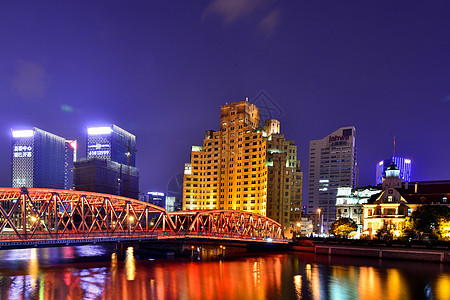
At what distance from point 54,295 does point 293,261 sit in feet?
181

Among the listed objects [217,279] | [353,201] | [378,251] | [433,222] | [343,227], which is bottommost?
[378,251]

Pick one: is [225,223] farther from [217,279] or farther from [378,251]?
[378,251]

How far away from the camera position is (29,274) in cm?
5938

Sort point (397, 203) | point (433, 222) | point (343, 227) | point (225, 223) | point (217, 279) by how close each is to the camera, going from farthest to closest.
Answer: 1. point (343, 227)
2. point (397, 203)
3. point (225, 223)
4. point (433, 222)
5. point (217, 279)

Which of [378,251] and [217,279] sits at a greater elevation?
[217,279]

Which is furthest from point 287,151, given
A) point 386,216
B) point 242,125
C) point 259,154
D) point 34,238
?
point 34,238

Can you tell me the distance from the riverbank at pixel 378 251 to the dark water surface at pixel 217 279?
3.70 m

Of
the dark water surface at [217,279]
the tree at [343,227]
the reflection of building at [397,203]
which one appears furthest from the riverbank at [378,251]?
the reflection of building at [397,203]

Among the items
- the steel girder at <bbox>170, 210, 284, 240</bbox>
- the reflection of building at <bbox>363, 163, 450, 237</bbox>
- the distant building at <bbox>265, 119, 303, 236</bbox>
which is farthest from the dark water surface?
the distant building at <bbox>265, 119, 303, 236</bbox>

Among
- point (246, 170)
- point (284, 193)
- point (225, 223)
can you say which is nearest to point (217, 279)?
point (225, 223)

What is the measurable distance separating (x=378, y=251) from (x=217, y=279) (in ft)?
164

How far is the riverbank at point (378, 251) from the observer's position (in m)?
82.2

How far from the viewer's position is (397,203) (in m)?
108

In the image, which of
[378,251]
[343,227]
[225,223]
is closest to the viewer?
[378,251]
